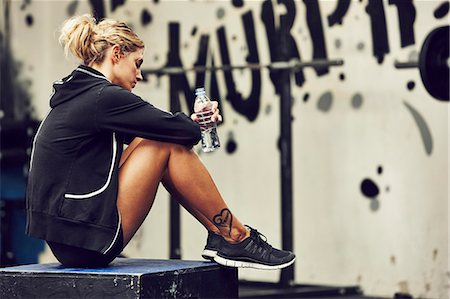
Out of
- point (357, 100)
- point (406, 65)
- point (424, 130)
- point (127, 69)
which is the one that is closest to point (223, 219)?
point (127, 69)

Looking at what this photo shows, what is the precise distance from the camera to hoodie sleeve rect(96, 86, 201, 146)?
3354mm

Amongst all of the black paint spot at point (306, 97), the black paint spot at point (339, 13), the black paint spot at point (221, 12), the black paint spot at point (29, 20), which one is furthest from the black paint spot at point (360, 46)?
the black paint spot at point (29, 20)

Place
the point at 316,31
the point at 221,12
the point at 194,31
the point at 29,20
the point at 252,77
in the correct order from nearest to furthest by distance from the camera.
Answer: the point at 316,31 < the point at 252,77 < the point at 221,12 < the point at 194,31 < the point at 29,20

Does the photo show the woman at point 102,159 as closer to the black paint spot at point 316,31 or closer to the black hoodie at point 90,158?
the black hoodie at point 90,158

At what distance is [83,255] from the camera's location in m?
3.43

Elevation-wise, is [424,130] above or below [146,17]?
below

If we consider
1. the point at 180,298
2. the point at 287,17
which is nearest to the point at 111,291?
the point at 180,298

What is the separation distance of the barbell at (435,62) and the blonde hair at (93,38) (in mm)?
1579

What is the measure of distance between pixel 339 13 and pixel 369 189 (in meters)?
0.92

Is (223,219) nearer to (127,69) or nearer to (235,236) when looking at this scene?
(235,236)

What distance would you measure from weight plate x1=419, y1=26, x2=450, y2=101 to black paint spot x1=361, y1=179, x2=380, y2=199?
0.68 metres

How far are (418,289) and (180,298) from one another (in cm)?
190

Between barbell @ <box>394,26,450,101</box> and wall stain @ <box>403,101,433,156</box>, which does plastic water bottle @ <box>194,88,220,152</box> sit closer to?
barbell @ <box>394,26,450,101</box>

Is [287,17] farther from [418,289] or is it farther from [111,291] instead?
[111,291]
